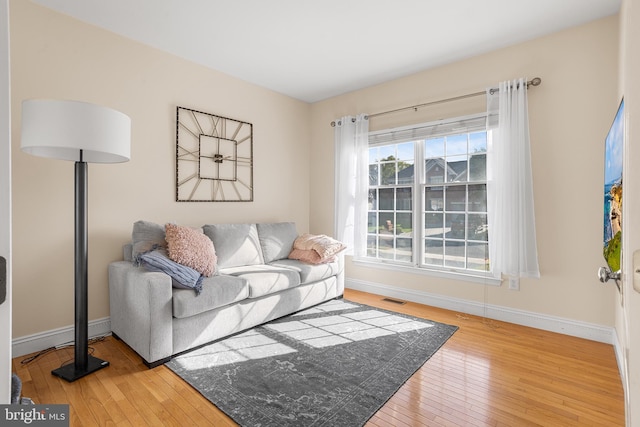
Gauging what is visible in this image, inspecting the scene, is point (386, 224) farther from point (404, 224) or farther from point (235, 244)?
point (235, 244)

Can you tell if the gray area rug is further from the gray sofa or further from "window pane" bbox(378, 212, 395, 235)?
"window pane" bbox(378, 212, 395, 235)

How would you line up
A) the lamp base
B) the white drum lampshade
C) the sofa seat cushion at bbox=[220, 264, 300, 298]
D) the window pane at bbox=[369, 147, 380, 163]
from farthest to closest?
1. the window pane at bbox=[369, 147, 380, 163]
2. the sofa seat cushion at bbox=[220, 264, 300, 298]
3. the lamp base
4. the white drum lampshade

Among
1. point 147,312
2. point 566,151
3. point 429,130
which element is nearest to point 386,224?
point 429,130

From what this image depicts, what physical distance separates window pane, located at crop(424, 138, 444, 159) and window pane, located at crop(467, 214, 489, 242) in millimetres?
790

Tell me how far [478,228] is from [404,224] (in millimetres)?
839

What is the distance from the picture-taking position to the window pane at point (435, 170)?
11.9ft

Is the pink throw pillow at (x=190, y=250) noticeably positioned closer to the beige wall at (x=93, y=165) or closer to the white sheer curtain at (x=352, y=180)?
the beige wall at (x=93, y=165)

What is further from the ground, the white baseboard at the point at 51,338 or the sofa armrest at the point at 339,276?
the sofa armrest at the point at 339,276

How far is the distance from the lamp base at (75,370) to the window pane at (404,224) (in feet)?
10.2

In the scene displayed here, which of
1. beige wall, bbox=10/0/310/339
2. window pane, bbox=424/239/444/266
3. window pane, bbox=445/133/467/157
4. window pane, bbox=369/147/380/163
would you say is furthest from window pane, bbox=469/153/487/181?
beige wall, bbox=10/0/310/339

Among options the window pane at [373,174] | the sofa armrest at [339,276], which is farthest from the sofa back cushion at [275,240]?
the window pane at [373,174]

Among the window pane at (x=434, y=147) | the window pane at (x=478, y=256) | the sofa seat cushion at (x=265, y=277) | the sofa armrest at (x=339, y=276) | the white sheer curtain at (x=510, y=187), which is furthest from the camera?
the sofa armrest at (x=339, y=276)

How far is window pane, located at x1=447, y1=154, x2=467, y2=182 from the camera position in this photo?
136 inches

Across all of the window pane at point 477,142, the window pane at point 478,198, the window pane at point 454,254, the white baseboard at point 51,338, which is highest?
the window pane at point 477,142
